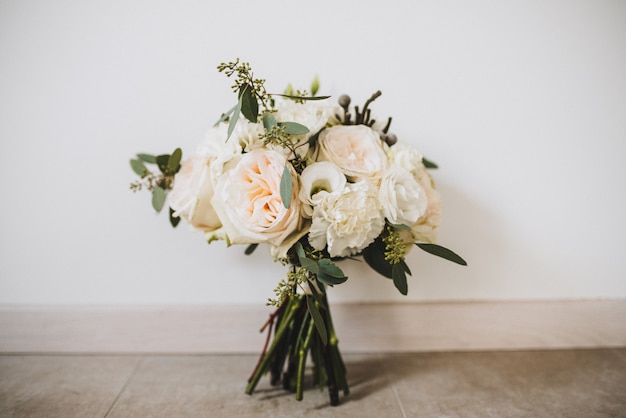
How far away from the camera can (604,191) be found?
3.50ft

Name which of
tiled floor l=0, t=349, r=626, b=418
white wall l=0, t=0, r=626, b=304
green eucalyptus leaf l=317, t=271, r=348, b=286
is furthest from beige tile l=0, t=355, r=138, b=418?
green eucalyptus leaf l=317, t=271, r=348, b=286

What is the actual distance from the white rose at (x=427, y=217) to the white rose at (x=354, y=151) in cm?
10

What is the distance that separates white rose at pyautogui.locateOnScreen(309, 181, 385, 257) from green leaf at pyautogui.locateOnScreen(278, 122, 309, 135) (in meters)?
0.11

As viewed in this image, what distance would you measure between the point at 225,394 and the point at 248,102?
0.59m

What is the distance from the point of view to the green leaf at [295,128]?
0.72 m

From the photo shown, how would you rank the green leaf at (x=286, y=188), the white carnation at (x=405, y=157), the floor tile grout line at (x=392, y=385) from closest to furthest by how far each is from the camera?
the green leaf at (x=286, y=188)
the white carnation at (x=405, y=157)
the floor tile grout line at (x=392, y=385)

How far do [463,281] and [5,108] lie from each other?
3.68 ft

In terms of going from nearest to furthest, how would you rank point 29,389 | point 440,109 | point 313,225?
1. point 313,225
2. point 29,389
3. point 440,109

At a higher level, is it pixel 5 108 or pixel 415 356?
pixel 5 108

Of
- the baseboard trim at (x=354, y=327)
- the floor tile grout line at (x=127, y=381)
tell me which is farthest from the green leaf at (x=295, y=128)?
the floor tile grout line at (x=127, y=381)

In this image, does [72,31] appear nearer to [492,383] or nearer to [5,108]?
[5,108]

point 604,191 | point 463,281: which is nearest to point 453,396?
point 463,281

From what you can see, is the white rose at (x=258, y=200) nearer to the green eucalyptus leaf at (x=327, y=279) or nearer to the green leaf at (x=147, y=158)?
the green eucalyptus leaf at (x=327, y=279)

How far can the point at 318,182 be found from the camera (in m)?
0.74
